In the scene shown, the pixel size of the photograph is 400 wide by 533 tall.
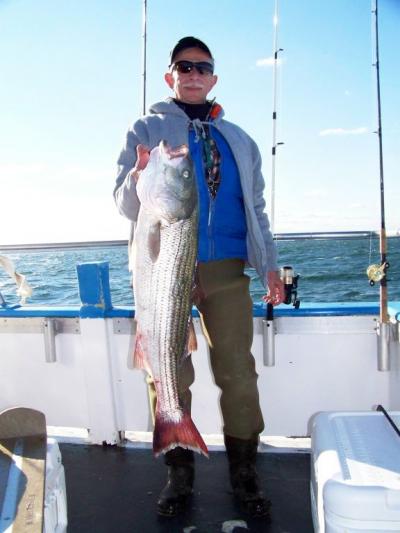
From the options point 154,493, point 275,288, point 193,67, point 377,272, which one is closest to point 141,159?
point 193,67

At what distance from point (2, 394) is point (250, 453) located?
228 cm

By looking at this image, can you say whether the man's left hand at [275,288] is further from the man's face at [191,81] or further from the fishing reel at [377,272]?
the man's face at [191,81]

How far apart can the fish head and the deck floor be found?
180 cm

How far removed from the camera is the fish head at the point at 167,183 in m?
2.39

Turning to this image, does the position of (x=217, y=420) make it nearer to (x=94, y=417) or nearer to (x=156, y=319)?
(x=94, y=417)

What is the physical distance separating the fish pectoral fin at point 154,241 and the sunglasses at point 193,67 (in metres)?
1.06

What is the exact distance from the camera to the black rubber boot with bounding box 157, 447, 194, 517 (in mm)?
2994

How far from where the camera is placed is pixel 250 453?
311 centimetres

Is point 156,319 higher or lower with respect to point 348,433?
higher

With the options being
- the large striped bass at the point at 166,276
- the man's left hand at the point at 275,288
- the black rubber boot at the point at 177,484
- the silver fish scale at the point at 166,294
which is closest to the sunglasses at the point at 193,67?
the large striped bass at the point at 166,276

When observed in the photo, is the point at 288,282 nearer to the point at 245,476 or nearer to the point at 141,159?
the point at 245,476

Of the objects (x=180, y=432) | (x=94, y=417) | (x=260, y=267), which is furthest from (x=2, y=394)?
(x=260, y=267)

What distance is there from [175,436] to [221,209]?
1333 mm

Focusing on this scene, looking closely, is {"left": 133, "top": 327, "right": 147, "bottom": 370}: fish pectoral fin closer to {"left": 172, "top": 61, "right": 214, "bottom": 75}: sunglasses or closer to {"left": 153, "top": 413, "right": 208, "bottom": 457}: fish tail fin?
{"left": 153, "top": 413, "right": 208, "bottom": 457}: fish tail fin
